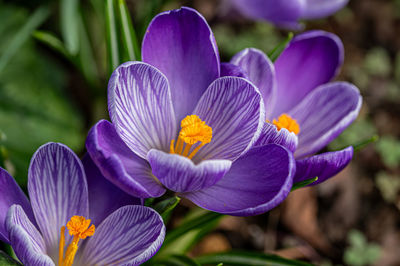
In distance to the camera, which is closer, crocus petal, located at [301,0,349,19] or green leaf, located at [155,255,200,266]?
green leaf, located at [155,255,200,266]

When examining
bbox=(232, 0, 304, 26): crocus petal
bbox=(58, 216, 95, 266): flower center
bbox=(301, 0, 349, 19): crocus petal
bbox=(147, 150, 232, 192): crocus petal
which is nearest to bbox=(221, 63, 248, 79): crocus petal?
bbox=(147, 150, 232, 192): crocus petal

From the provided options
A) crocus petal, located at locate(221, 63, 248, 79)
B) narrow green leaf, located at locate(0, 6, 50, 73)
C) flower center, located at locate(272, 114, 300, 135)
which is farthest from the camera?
narrow green leaf, located at locate(0, 6, 50, 73)

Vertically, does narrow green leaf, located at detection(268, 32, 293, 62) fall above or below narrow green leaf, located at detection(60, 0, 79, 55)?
below

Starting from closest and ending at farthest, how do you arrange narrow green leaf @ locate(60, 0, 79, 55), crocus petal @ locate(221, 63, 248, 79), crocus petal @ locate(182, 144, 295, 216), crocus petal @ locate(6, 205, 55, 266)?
crocus petal @ locate(6, 205, 55, 266) < crocus petal @ locate(182, 144, 295, 216) < crocus petal @ locate(221, 63, 248, 79) < narrow green leaf @ locate(60, 0, 79, 55)

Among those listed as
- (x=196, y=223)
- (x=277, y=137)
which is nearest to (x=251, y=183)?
(x=277, y=137)

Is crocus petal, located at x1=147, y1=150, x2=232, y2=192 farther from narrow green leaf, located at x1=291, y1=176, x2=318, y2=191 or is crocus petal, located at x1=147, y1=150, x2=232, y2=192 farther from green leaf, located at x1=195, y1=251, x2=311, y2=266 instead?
green leaf, located at x1=195, y1=251, x2=311, y2=266

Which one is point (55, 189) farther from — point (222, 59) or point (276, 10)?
point (222, 59)

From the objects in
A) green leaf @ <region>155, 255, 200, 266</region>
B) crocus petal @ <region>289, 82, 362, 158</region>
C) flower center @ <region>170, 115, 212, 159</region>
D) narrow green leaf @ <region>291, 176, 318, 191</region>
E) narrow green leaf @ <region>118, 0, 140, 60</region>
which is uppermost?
narrow green leaf @ <region>118, 0, 140, 60</region>
